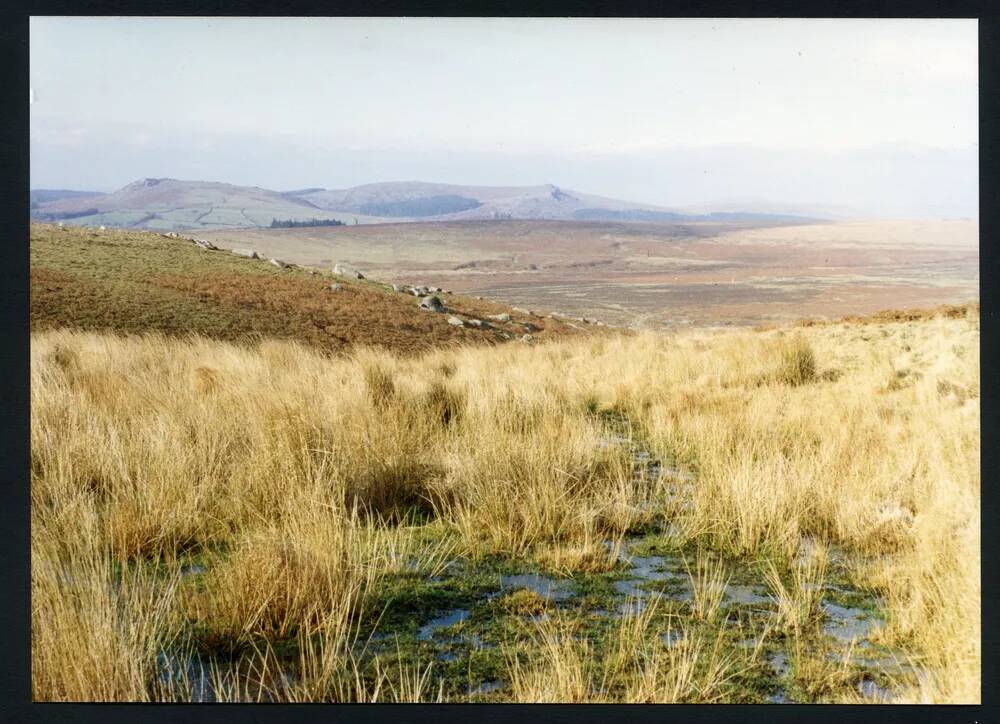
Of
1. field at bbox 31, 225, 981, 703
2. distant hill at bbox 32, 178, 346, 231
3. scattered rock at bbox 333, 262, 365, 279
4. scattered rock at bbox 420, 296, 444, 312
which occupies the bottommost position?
field at bbox 31, 225, 981, 703

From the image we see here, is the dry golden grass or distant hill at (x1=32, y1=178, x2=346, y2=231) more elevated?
distant hill at (x1=32, y1=178, x2=346, y2=231)

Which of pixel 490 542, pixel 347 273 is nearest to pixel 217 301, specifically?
pixel 347 273

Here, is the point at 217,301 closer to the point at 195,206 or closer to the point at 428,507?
the point at 428,507

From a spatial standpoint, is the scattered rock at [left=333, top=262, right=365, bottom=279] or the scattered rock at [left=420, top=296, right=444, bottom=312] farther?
the scattered rock at [left=333, top=262, right=365, bottom=279]

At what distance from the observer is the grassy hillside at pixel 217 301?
40.8 feet

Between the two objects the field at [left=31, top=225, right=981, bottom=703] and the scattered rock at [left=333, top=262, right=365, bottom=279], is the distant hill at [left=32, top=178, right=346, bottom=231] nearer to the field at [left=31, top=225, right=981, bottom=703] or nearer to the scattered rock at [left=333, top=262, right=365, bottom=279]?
the scattered rock at [left=333, top=262, right=365, bottom=279]

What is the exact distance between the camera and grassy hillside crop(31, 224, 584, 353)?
12.4 metres

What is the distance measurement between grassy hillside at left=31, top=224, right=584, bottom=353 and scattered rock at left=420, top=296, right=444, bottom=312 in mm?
334

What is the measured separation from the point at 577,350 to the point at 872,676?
9.35 meters

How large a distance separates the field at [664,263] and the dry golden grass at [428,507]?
56.2 inches

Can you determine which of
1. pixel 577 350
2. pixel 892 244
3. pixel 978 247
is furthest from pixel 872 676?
pixel 892 244

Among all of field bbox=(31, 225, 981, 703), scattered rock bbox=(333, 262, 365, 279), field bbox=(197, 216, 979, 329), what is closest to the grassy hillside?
scattered rock bbox=(333, 262, 365, 279)

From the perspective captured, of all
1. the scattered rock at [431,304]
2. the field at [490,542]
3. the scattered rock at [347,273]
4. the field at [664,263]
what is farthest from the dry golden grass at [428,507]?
the scattered rock at [347,273]

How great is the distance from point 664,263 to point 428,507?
2754 centimetres
